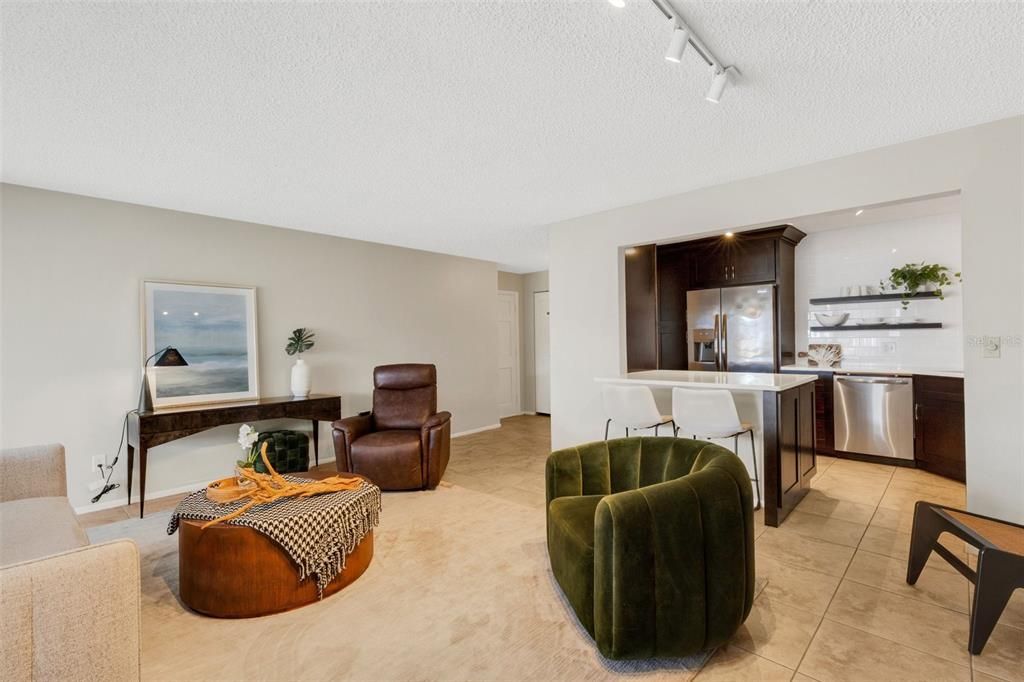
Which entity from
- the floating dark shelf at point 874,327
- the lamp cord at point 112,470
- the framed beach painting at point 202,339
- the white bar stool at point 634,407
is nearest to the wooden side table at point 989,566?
the white bar stool at point 634,407

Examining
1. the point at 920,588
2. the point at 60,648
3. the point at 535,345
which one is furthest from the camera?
the point at 535,345

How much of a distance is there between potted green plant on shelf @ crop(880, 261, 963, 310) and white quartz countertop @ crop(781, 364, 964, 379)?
624 millimetres

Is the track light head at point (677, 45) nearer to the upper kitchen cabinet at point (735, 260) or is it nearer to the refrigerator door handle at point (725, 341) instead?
the upper kitchen cabinet at point (735, 260)

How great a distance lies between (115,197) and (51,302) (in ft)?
2.97

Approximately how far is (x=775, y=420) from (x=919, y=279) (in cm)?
293

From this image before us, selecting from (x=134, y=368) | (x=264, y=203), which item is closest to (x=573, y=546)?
(x=264, y=203)

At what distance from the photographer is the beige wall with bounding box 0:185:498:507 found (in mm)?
3299

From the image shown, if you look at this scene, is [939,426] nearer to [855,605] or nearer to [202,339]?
[855,605]

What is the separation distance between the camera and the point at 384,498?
3.66m

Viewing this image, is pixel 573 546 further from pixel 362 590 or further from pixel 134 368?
pixel 134 368

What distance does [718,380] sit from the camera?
136 inches

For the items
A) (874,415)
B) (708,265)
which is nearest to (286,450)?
(708,265)

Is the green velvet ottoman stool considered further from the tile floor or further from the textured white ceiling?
the textured white ceiling

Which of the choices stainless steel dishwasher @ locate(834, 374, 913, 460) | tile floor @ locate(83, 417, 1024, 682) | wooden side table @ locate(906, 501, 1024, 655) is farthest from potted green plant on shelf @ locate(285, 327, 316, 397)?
stainless steel dishwasher @ locate(834, 374, 913, 460)
